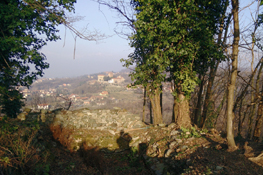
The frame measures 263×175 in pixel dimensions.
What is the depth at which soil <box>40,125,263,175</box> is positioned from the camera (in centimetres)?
360

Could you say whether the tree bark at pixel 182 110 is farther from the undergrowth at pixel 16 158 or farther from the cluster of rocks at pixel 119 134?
the undergrowth at pixel 16 158

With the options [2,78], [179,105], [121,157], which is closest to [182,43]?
[179,105]

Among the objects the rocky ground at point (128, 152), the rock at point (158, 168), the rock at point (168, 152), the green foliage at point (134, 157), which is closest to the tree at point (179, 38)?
the rocky ground at point (128, 152)

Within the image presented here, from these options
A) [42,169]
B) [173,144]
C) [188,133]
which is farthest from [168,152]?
[42,169]

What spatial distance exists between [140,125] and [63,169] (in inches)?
155

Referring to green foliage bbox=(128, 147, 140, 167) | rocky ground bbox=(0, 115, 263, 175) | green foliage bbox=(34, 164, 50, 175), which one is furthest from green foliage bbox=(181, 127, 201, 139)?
green foliage bbox=(34, 164, 50, 175)

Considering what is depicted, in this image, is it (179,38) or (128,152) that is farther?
(128,152)

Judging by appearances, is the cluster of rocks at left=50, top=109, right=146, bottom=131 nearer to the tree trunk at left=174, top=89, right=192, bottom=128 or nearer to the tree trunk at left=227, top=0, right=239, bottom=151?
the tree trunk at left=174, top=89, right=192, bottom=128

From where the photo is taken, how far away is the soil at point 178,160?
11.8 ft

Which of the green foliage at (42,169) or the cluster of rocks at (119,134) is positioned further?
the cluster of rocks at (119,134)

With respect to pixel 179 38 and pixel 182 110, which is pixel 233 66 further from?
pixel 182 110

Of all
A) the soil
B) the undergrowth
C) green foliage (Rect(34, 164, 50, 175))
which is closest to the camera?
the soil

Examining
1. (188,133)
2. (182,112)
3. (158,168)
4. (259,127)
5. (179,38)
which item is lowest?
(158,168)

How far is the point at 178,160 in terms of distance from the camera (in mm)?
4473
